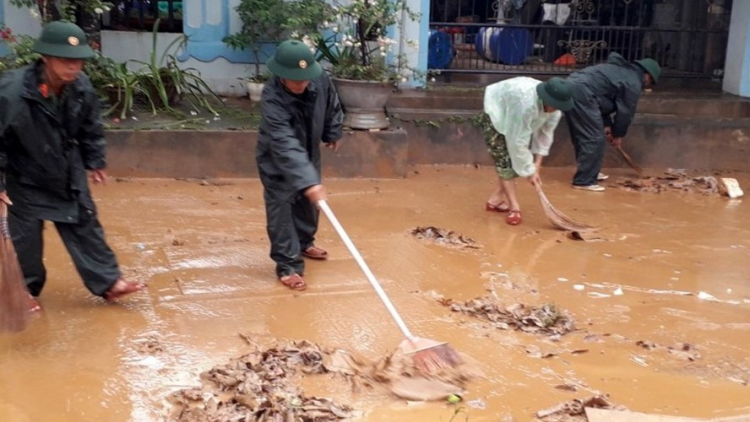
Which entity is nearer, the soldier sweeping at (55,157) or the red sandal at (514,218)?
the soldier sweeping at (55,157)

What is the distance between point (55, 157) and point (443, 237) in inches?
123

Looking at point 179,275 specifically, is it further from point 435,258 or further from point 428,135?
point 428,135

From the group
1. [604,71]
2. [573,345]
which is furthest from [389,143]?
[573,345]

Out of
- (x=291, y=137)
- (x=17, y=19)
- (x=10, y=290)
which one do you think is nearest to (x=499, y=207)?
(x=291, y=137)

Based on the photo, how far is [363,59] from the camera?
9.01 metres

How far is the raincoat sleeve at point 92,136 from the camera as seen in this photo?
4859mm

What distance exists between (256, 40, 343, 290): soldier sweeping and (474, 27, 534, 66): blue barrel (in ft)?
18.4

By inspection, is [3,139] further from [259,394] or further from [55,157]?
[259,394]

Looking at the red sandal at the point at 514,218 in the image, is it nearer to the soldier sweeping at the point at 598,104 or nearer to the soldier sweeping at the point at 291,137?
the soldier sweeping at the point at 598,104

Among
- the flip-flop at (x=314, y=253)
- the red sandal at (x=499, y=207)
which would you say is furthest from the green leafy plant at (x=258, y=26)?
the flip-flop at (x=314, y=253)

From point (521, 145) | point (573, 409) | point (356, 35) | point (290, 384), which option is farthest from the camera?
point (356, 35)

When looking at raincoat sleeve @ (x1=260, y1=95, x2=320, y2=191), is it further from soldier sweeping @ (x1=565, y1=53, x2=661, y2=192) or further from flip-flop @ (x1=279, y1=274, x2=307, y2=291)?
soldier sweeping @ (x1=565, y1=53, x2=661, y2=192)

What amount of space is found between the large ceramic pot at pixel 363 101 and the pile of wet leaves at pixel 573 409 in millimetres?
4950

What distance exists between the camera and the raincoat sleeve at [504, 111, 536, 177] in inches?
282
